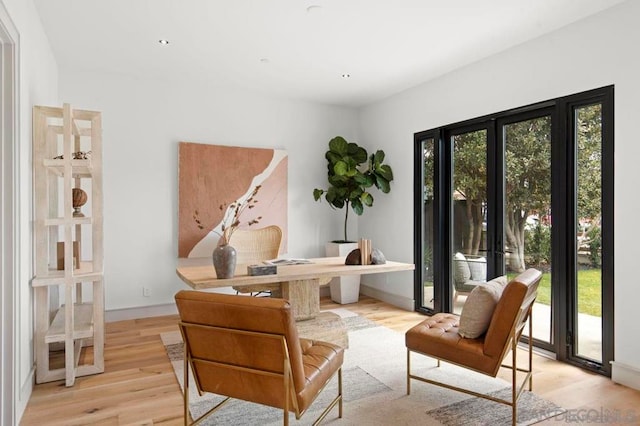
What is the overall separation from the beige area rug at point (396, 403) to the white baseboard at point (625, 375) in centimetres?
72

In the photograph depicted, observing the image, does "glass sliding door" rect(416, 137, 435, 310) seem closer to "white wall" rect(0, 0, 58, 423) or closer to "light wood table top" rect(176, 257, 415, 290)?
"light wood table top" rect(176, 257, 415, 290)

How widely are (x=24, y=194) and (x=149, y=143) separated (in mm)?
2143

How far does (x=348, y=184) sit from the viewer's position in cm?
540

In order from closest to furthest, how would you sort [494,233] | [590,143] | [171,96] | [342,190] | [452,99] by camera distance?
1. [590,143]
2. [494,233]
3. [452,99]
4. [171,96]
5. [342,190]

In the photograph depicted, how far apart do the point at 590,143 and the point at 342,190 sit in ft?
9.33

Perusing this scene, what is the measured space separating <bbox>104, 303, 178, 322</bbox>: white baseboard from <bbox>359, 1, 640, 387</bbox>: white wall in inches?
109

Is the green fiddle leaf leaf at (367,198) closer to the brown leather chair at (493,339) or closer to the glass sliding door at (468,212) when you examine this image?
the glass sliding door at (468,212)

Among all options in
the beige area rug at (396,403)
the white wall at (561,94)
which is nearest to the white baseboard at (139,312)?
the beige area rug at (396,403)

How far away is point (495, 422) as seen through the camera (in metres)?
2.36

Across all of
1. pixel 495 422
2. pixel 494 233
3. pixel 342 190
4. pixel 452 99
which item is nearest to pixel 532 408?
pixel 495 422

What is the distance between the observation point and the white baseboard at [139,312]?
4.48 m

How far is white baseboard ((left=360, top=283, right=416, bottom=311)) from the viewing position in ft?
16.3

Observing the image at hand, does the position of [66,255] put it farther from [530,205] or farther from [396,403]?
[530,205]

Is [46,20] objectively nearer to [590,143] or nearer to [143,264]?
[143,264]
